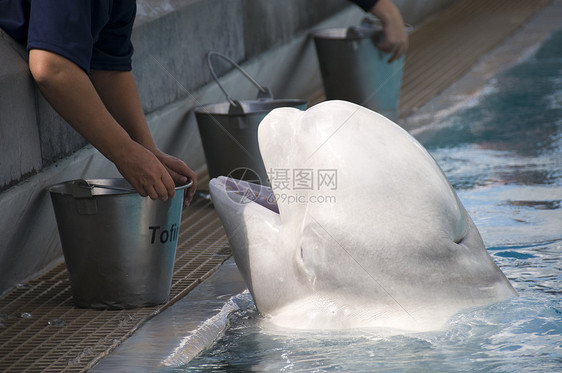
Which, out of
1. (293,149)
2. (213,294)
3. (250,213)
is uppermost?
(293,149)

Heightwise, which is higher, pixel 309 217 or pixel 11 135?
pixel 11 135

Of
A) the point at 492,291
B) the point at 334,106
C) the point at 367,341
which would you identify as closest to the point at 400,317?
the point at 367,341

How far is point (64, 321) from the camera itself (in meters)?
3.31

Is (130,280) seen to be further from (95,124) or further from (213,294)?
(95,124)

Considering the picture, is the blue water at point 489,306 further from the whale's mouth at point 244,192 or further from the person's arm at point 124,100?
the person's arm at point 124,100

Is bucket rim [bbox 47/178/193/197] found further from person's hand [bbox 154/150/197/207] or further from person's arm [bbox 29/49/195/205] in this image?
person's arm [bbox 29/49/195/205]

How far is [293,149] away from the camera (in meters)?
2.94

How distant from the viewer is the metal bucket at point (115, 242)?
10.7 feet

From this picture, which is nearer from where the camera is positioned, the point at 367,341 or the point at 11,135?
the point at 367,341

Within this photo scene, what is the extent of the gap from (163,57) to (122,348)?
2.52m

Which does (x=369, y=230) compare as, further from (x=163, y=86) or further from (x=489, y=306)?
(x=163, y=86)

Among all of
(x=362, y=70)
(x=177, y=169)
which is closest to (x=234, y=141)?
(x=177, y=169)

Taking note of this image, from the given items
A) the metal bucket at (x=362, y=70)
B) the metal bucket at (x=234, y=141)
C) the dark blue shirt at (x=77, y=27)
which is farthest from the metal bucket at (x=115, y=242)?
the metal bucket at (x=362, y=70)

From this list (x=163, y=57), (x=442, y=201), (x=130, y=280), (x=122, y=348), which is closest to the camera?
(x=442, y=201)
